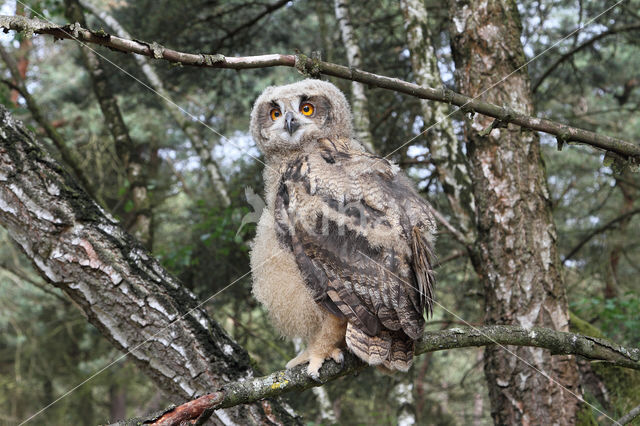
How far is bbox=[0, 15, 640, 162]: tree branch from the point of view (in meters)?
1.63

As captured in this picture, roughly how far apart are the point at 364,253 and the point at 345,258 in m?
0.09

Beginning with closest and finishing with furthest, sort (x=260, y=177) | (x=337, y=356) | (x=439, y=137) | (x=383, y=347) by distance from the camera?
(x=383, y=347), (x=337, y=356), (x=439, y=137), (x=260, y=177)

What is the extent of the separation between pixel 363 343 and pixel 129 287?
Result: 1.41 meters

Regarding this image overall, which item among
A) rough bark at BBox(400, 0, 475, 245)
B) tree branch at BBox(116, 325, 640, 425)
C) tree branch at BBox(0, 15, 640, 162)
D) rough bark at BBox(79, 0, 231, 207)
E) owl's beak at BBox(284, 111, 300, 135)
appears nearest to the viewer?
tree branch at BBox(0, 15, 640, 162)

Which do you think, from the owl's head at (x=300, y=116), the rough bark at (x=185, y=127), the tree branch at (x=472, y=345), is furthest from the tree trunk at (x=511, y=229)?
the rough bark at (x=185, y=127)

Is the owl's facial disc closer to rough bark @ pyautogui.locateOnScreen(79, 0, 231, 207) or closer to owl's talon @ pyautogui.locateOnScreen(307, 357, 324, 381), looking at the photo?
owl's talon @ pyautogui.locateOnScreen(307, 357, 324, 381)

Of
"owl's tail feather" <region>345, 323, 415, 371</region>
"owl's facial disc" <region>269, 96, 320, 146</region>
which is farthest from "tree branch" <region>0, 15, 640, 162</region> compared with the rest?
"owl's tail feather" <region>345, 323, 415, 371</region>

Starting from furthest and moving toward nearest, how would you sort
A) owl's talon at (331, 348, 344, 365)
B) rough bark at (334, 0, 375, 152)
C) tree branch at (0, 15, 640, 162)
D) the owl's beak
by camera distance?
rough bark at (334, 0, 375, 152), the owl's beak, owl's talon at (331, 348, 344, 365), tree branch at (0, 15, 640, 162)

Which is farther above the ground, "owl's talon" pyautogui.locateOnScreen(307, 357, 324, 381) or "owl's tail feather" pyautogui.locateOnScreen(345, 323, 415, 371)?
"owl's tail feather" pyautogui.locateOnScreen(345, 323, 415, 371)

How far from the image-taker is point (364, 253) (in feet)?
8.00

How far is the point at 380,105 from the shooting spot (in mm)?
7098

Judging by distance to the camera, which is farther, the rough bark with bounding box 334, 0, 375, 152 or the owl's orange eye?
the rough bark with bounding box 334, 0, 375, 152

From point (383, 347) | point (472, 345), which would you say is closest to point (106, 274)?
point (383, 347)

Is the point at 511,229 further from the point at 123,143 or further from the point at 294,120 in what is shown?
the point at 123,143
